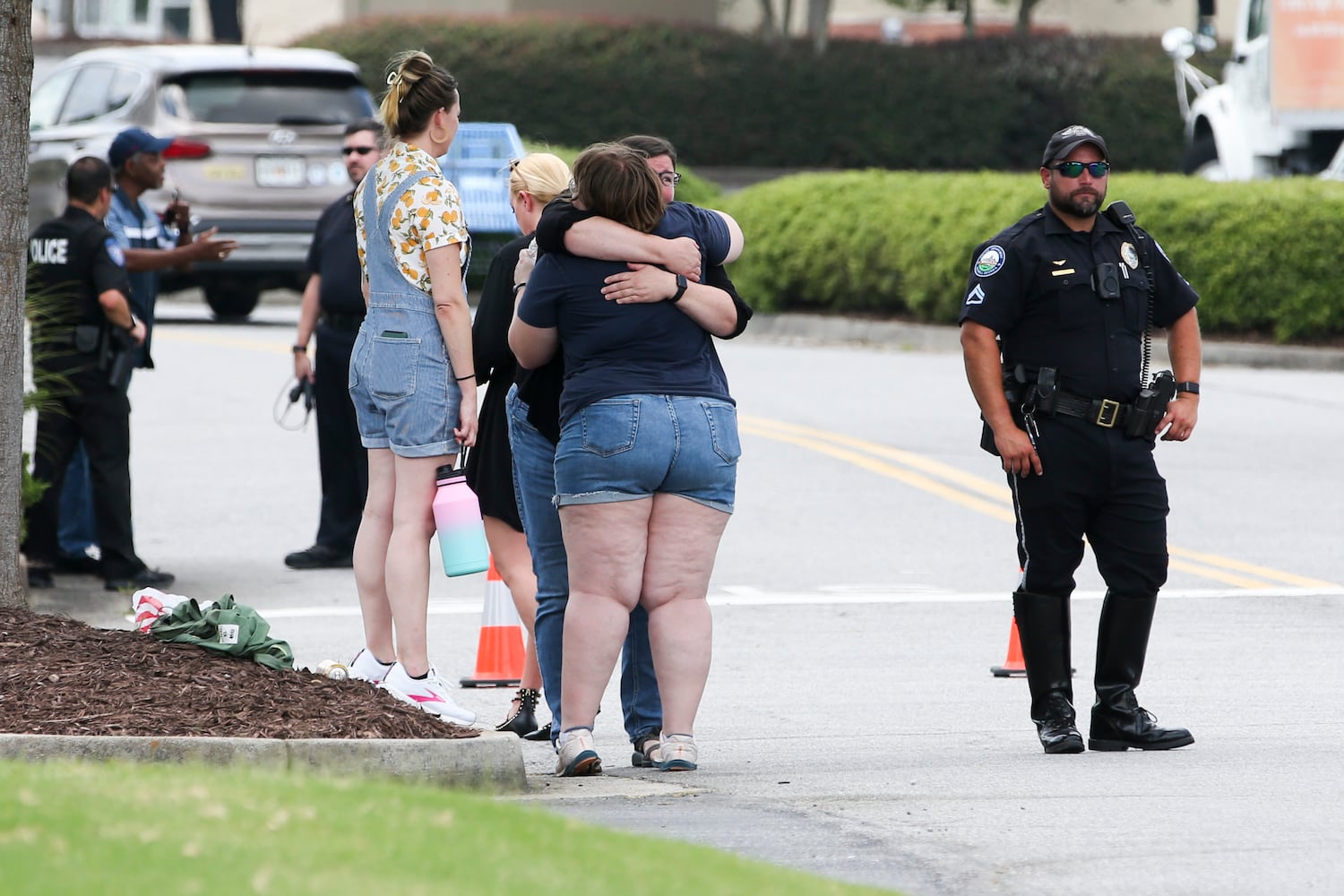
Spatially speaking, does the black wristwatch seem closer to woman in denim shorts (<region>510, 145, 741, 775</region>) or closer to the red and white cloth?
woman in denim shorts (<region>510, 145, 741, 775</region>)

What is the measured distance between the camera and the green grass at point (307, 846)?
13.1 ft

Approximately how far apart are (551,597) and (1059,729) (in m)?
1.58

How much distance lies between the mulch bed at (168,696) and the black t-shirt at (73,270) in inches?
141

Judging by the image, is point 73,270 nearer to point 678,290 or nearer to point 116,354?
point 116,354

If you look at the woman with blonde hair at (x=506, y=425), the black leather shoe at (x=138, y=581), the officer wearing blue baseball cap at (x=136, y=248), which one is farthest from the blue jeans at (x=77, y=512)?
the woman with blonde hair at (x=506, y=425)

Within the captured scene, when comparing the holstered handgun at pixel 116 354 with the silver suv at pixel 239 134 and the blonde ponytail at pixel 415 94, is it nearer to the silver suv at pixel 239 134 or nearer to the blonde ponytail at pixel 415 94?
the blonde ponytail at pixel 415 94

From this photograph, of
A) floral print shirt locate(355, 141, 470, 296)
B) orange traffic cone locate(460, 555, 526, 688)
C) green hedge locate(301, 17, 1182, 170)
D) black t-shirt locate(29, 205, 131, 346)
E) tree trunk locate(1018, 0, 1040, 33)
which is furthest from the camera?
tree trunk locate(1018, 0, 1040, 33)

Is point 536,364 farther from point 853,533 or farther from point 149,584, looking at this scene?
point 853,533

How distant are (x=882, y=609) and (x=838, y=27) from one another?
43.7 meters

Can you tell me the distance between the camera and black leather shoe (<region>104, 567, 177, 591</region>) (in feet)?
33.7

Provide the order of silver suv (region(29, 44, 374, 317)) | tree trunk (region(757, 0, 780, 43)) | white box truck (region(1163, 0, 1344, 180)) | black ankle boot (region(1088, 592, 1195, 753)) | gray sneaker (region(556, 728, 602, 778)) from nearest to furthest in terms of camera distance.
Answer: gray sneaker (region(556, 728, 602, 778)) < black ankle boot (region(1088, 592, 1195, 753)) < silver suv (region(29, 44, 374, 317)) < white box truck (region(1163, 0, 1344, 180)) < tree trunk (region(757, 0, 780, 43))

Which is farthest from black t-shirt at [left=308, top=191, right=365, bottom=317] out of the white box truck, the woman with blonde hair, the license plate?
the white box truck

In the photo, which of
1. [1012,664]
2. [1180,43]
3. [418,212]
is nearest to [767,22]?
[1180,43]

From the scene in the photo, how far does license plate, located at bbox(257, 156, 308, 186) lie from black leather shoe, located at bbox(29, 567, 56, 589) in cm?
843
